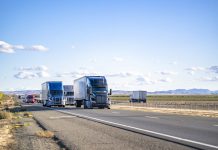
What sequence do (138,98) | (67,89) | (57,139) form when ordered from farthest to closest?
(138,98) → (67,89) → (57,139)

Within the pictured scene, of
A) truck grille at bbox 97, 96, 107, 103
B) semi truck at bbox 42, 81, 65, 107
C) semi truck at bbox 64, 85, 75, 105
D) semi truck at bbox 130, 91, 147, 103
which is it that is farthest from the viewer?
semi truck at bbox 130, 91, 147, 103

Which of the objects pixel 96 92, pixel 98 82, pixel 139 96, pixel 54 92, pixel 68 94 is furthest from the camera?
pixel 139 96

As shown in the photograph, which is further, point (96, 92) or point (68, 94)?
point (68, 94)

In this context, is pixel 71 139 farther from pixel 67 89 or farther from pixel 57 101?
pixel 67 89

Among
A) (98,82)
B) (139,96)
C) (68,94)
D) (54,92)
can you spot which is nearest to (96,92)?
(98,82)

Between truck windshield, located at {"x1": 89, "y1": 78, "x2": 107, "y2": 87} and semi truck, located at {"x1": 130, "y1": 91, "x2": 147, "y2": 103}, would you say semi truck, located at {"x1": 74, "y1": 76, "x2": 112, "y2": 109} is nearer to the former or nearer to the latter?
truck windshield, located at {"x1": 89, "y1": 78, "x2": 107, "y2": 87}

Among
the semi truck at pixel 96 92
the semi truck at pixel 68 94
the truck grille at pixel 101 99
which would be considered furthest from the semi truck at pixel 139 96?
the truck grille at pixel 101 99

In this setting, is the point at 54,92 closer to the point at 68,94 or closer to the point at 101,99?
the point at 68,94

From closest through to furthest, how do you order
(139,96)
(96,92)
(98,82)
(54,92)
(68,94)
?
(96,92) < (98,82) < (54,92) < (68,94) < (139,96)

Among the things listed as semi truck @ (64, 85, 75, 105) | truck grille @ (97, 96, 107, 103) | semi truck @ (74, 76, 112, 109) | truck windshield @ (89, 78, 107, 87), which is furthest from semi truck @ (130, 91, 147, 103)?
truck windshield @ (89, 78, 107, 87)

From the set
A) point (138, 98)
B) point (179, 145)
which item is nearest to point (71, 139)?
point (179, 145)

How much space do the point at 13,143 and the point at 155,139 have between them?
195 inches

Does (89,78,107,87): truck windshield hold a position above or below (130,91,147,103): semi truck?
above

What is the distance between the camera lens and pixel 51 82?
59.2 metres
